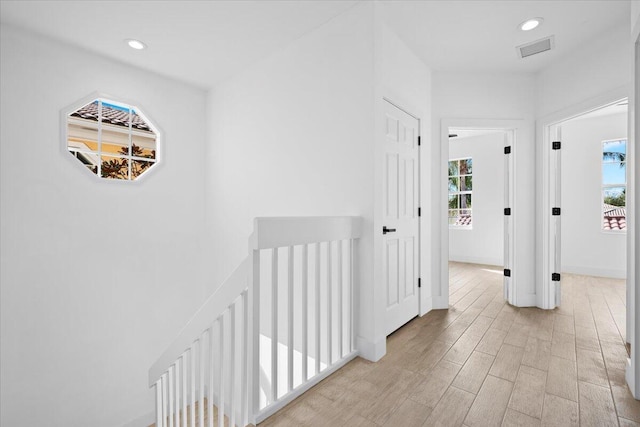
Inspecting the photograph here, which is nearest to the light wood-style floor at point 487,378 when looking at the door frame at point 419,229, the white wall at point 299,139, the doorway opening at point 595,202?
the door frame at point 419,229

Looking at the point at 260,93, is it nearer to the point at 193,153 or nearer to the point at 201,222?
the point at 193,153

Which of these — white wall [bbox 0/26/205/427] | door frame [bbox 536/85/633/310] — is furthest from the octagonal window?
door frame [bbox 536/85/633/310]

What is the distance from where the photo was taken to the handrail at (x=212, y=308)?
1505 mm

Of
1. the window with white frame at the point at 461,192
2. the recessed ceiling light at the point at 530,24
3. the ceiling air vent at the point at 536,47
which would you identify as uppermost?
the recessed ceiling light at the point at 530,24

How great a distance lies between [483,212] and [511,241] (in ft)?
9.55

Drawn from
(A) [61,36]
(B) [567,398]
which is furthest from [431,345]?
(A) [61,36]

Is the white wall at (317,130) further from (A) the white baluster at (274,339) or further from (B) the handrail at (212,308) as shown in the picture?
(B) the handrail at (212,308)

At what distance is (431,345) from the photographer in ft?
7.75

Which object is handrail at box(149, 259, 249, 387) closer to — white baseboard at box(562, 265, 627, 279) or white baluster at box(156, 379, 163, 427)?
white baluster at box(156, 379, 163, 427)

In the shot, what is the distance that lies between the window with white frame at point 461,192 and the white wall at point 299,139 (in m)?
4.80

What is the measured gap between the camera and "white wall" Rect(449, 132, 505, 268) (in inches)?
229

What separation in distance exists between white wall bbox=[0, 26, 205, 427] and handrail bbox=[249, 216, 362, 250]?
2.52 metres

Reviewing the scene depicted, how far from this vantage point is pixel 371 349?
2129mm

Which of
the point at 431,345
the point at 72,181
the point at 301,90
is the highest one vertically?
the point at 301,90
